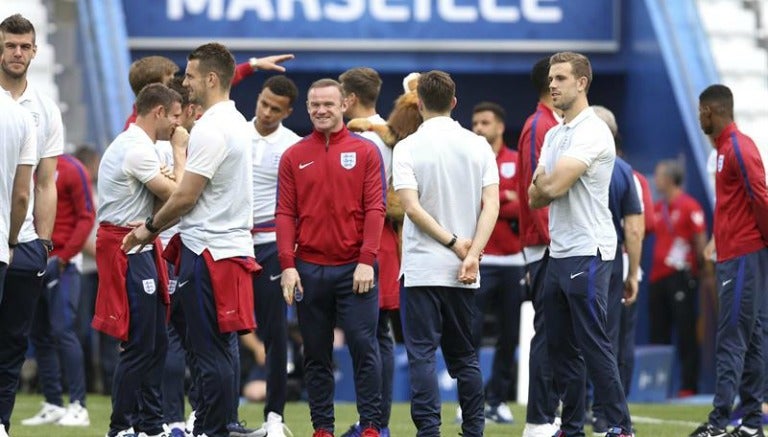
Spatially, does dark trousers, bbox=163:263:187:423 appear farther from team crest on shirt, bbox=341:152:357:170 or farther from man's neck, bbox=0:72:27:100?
man's neck, bbox=0:72:27:100

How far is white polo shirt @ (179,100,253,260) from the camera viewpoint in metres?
8.41

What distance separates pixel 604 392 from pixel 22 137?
3207 mm

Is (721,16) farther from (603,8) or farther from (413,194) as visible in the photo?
(413,194)

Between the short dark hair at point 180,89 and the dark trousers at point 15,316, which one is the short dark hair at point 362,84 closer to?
the short dark hair at point 180,89

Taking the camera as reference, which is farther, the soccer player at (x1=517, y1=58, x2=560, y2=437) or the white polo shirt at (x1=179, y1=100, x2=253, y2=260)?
the soccer player at (x1=517, y1=58, x2=560, y2=437)

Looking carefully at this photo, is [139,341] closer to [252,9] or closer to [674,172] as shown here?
[674,172]

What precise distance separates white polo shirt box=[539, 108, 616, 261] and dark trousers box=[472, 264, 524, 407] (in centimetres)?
287

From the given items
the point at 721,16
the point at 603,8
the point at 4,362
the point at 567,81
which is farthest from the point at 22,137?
the point at 721,16

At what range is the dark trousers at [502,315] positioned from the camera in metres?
11.8

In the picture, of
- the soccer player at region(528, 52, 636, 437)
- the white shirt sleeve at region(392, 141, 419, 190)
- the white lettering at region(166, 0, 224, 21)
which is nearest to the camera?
the soccer player at region(528, 52, 636, 437)

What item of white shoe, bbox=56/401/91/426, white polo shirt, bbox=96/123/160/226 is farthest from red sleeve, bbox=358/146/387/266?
white shoe, bbox=56/401/91/426

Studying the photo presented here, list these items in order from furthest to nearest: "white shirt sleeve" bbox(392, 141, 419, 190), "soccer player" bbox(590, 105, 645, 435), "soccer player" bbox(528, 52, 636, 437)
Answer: "soccer player" bbox(590, 105, 645, 435) < "white shirt sleeve" bbox(392, 141, 419, 190) < "soccer player" bbox(528, 52, 636, 437)

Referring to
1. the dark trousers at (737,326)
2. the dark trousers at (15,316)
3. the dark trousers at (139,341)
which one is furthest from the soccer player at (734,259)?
the dark trousers at (15,316)

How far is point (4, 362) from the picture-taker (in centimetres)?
895
